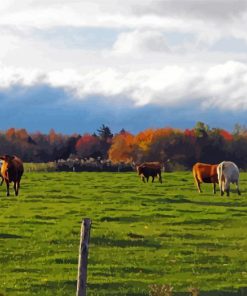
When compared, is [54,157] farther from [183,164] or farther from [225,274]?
[225,274]

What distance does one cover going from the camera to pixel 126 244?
20781 millimetres

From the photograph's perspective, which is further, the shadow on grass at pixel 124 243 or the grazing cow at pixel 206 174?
the grazing cow at pixel 206 174

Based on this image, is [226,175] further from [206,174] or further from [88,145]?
[88,145]

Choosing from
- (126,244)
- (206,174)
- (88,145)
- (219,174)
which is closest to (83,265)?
(126,244)

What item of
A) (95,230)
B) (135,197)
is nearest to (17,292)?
(95,230)

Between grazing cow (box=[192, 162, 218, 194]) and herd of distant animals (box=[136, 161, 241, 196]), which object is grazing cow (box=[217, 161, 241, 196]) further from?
grazing cow (box=[192, 162, 218, 194])

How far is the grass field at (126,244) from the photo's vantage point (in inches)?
615

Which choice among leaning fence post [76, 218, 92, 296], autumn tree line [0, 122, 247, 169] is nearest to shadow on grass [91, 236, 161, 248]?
leaning fence post [76, 218, 92, 296]

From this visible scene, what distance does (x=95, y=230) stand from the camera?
23469 millimetres

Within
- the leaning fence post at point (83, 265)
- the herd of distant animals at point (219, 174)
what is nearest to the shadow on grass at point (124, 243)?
the leaning fence post at point (83, 265)

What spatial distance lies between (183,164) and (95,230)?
239 feet

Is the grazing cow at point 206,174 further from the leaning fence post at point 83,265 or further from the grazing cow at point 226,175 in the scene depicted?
the leaning fence post at point 83,265

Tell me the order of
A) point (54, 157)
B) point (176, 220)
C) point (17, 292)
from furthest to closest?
point (54, 157), point (176, 220), point (17, 292)

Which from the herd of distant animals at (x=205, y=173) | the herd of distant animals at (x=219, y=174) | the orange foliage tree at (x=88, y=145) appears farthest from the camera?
the orange foliage tree at (x=88, y=145)
